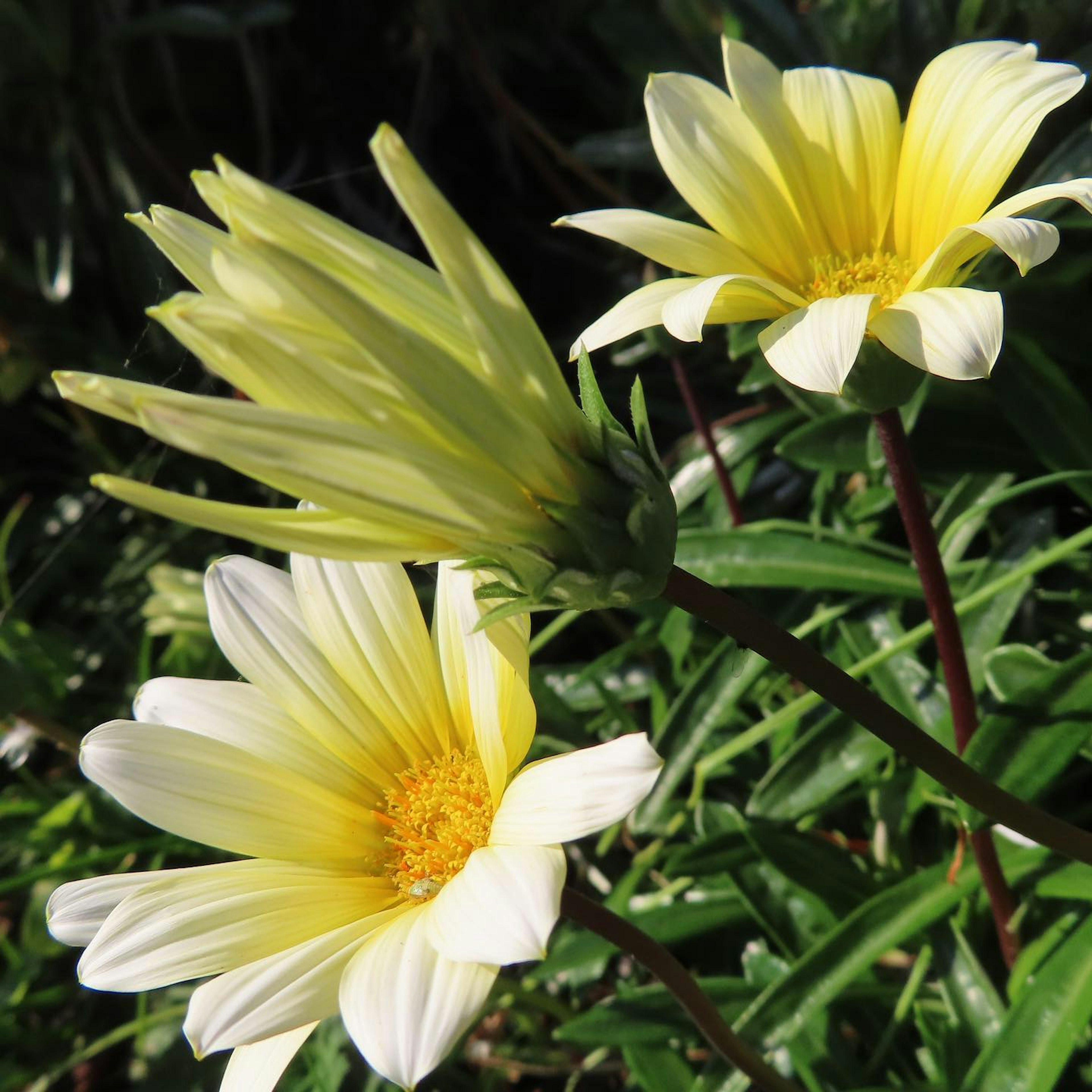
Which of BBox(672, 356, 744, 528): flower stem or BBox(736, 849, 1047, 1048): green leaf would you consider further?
BBox(672, 356, 744, 528): flower stem

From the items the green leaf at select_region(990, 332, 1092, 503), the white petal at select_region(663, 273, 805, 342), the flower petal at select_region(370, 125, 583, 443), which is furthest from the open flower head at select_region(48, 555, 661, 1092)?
the green leaf at select_region(990, 332, 1092, 503)

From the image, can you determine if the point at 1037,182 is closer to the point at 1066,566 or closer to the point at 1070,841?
the point at 1066,566

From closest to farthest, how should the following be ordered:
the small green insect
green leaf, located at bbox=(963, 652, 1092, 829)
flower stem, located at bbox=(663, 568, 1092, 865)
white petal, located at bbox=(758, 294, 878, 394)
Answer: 1. flower stem, located at bbox=(663, 568, 1092, 865)
2. white petal, located at bbox=(758, 294, 878, 394)
3. the small green insect
4. green leaf, located at bbox=(963, 652, 1092, 829)

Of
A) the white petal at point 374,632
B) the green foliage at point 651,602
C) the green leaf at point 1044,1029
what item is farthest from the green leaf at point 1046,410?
the white petal at point 374,632

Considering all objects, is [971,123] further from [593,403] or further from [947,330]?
[593,403]

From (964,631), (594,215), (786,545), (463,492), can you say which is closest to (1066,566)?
(964,631)

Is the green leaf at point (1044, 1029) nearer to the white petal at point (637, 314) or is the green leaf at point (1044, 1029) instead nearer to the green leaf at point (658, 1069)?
the green leaf at point (658, 1069)

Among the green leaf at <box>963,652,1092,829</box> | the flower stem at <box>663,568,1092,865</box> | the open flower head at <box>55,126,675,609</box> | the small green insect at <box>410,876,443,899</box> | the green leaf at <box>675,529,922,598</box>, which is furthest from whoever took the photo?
the green leaf at <box>675,529,922,598</box>

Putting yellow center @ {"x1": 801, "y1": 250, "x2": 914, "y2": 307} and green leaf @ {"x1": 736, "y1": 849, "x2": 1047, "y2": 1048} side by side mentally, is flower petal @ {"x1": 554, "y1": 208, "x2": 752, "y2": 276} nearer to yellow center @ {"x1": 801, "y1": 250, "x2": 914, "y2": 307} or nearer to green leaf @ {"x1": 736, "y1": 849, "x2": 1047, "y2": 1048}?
yellow center @ {"x1": 801, "y1": 250, "x2": 914, "y2": 307}
